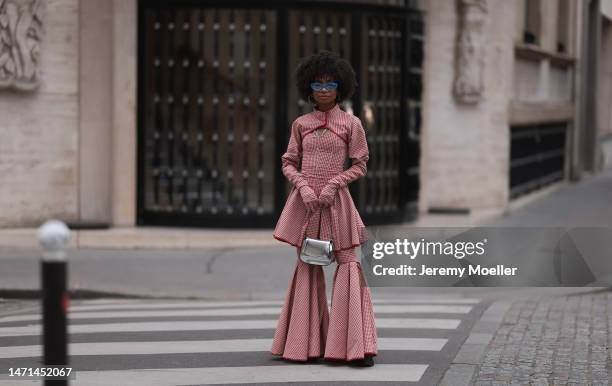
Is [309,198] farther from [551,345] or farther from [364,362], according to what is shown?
[551,345]

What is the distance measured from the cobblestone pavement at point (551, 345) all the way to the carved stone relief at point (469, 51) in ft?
21.8

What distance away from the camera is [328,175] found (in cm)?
821

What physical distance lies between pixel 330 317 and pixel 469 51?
10.8 m

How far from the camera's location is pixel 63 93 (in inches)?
616

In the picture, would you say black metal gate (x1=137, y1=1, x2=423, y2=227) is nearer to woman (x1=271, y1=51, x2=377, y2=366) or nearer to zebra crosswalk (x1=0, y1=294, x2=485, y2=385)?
zebra crosswalk (x1=0, y1=294, x2=485, y2=385)

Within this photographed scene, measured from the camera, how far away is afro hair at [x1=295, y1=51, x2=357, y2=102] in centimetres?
816

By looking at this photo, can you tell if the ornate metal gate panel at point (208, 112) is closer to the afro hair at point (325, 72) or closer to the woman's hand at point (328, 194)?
the afro hair at point (325, 72)

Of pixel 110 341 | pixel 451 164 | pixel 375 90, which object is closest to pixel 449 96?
pixel 451 164

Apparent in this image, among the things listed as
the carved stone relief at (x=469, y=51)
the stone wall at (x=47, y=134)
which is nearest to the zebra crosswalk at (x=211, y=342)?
the stone wall at (x=47, y=134)

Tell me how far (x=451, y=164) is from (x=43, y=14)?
6184 millimetres

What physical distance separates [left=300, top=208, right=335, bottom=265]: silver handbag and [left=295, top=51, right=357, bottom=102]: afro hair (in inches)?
36.1

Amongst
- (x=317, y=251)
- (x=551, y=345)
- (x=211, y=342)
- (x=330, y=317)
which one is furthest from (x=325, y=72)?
(x=551, y=345)

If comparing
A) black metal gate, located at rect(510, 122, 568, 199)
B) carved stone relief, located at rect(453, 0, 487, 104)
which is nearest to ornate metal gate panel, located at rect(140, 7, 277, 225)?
carved stone relief, located at rect(453, 0, 487, 104)

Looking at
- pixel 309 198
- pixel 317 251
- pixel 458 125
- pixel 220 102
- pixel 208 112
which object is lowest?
pixel 317 251
